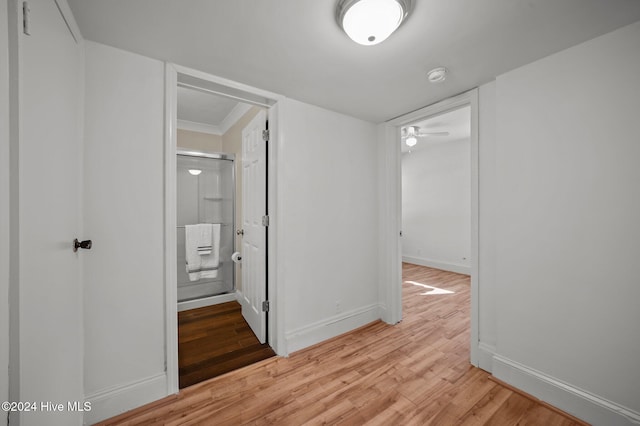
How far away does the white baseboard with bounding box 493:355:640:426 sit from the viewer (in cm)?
127

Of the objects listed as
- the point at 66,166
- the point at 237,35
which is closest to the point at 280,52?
the point at 237,35

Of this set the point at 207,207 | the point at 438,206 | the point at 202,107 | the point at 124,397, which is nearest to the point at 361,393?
the point at 124,397

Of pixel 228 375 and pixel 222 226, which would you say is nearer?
pixel 228 375

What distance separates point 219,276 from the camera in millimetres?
3289

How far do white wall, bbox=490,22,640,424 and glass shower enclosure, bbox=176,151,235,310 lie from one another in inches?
120

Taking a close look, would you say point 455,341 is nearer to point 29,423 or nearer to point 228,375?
point 228,375

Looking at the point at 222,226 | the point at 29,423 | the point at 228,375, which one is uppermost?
the point at 222,226

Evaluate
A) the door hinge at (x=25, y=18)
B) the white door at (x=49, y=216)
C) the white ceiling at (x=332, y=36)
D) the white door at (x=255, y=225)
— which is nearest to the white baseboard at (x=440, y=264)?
the white ceiling at (x=332, y=36)

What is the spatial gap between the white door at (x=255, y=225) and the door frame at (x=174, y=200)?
0.07 metres

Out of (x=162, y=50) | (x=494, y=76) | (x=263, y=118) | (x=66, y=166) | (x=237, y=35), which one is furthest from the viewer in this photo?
(x=263, y=118)

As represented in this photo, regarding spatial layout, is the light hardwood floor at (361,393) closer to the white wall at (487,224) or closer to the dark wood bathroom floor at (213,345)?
the dark wood bathroom floor at (213,345)

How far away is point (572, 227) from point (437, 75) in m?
1.28

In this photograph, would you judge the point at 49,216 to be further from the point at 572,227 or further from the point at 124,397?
the point at 572,227

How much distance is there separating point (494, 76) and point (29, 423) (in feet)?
9.66
